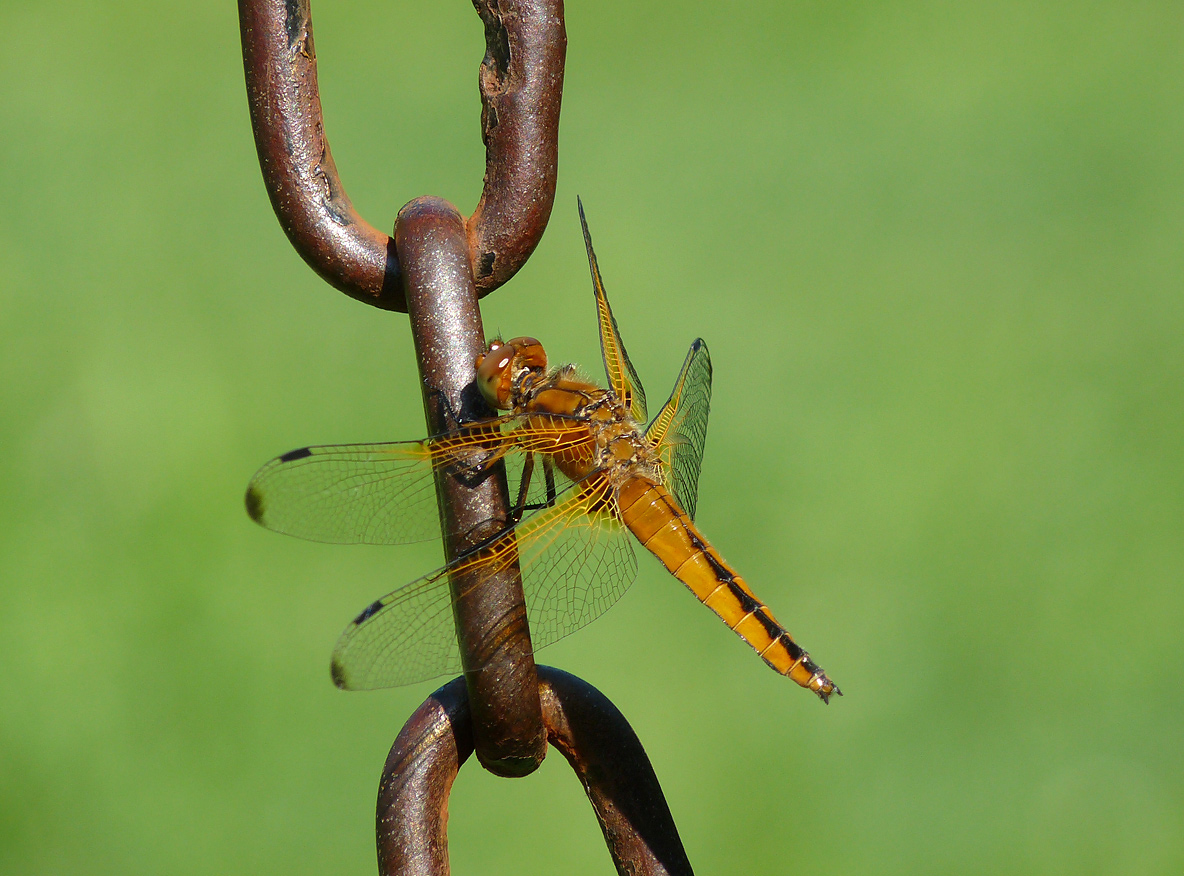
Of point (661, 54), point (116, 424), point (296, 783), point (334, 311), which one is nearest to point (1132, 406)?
point (661, 54)

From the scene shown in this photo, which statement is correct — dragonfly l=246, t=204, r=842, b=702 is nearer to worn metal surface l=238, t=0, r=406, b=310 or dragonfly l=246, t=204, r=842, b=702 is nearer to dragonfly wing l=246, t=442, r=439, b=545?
dragonfly wing l=246, t=442, r=439, b=545

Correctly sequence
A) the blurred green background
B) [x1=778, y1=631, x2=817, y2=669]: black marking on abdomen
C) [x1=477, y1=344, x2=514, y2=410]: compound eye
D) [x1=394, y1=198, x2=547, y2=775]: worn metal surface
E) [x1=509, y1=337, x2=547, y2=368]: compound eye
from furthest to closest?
the blurred green background
[x1=778, y1=631, x2=817, y2=669]: black marking on abdomen
[x1=509, y1=337, x2=547, y2=368]: compound eye
[x1=477, y1=344, x2=514, y2=410]: compound eye
[x1=394, y1=198, x2=547, y2=775]: worn metal surface

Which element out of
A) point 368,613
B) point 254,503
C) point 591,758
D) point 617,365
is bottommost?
point 591,758

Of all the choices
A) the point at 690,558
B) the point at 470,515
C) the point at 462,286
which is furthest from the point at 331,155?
the point at 690,558

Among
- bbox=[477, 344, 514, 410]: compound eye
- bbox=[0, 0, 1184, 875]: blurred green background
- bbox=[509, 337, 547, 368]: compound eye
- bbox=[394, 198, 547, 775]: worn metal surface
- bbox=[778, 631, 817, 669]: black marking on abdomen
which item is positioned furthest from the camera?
bbox=[0, 0, 1184, 875]: blurred green background

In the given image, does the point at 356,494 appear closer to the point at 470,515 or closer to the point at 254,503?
the point at 254,503

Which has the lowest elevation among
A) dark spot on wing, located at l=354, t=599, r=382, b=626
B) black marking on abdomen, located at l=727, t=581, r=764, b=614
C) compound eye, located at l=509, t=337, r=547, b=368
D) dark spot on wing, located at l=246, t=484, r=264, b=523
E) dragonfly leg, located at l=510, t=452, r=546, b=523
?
black marking on abdomen, located at l=727, t=581, r=764, b=614

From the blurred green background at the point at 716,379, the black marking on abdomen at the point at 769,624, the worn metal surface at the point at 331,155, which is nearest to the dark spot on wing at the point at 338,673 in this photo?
the worn metal surface at the point at 331,155

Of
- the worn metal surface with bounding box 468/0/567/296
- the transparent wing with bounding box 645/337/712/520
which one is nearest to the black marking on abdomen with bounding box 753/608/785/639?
the transparent wing with bounding box 645/337/712/520
